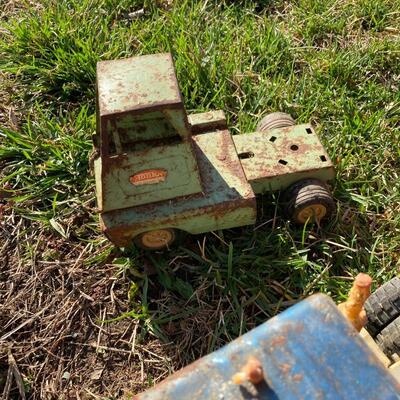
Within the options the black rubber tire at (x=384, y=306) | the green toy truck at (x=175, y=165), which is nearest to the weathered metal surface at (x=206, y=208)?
the green toy truck at (x=175, y=165)

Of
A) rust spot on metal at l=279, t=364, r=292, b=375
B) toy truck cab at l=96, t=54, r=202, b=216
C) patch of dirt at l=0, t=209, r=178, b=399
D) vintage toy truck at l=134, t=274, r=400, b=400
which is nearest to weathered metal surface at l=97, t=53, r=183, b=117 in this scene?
toy truck cab at l=96, t=54, r=202, b=216

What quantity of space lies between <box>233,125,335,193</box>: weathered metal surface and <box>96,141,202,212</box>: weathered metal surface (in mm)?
426

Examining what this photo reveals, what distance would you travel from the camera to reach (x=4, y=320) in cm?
273

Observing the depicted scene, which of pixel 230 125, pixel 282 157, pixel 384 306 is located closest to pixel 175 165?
pixel 282 157

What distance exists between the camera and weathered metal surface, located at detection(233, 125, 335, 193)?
276cm

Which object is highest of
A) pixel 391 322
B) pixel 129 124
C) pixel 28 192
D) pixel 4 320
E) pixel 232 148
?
pixel 129 124

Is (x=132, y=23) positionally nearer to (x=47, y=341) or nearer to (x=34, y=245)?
(x=34, y=245)

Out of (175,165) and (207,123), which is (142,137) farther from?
(207,123)

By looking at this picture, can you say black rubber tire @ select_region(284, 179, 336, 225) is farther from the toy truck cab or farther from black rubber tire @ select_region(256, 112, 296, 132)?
the toy truck cab

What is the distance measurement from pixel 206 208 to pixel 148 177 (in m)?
0.34

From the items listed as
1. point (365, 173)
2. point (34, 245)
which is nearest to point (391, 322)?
point (365, 173)

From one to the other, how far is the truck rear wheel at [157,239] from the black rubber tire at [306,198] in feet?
2.20

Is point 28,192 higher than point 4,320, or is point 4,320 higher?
point 28,192

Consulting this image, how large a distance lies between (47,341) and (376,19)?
11.2 feet
